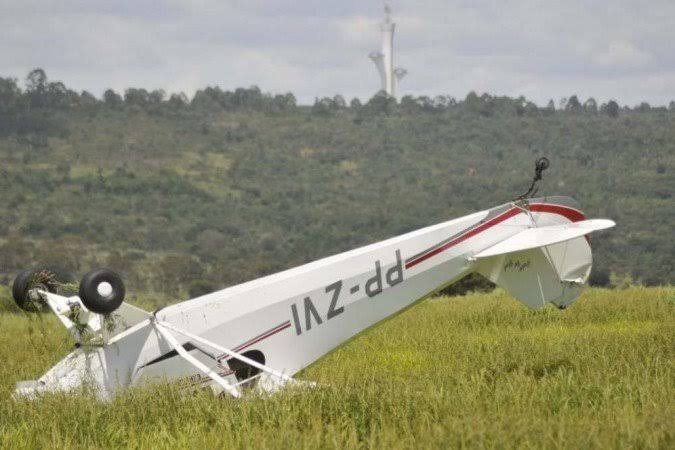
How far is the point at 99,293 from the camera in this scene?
31.2 ft

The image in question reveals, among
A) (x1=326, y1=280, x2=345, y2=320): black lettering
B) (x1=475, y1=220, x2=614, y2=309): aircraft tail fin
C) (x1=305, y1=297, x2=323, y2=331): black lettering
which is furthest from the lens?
(x1=475, y1=220, x2=614, y2=309): aircraft tail fin

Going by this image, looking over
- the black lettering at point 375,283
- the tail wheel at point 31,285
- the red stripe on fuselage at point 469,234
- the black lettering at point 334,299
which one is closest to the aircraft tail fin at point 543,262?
the red stripe on fuselage at point 469,234

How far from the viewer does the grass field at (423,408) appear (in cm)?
716

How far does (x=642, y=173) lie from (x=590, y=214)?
23.8 meters

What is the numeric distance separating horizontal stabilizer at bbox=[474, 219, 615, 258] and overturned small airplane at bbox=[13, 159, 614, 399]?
14 mm

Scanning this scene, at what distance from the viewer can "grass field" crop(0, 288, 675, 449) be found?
7.16 m

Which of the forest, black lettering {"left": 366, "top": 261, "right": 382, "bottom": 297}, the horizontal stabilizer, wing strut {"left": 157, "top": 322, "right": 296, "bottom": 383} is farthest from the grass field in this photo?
the forest

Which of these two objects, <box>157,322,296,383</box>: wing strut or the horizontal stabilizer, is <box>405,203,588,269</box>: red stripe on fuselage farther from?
<box>157,322,296,383</box>: wing strut

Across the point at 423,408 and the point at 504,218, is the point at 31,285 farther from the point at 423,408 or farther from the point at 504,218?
the point at 504,218

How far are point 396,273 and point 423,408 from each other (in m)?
2.89

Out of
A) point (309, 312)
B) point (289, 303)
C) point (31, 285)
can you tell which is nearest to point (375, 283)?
point (309, 312)

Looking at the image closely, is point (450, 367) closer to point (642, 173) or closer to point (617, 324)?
point (617, 324)

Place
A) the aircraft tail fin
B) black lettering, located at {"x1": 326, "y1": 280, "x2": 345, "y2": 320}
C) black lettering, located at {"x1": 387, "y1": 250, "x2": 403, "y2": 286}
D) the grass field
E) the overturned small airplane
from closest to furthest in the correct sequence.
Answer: the grass field, the overturned small airplane, black lettering, located at {"x1": 326, "y1": 280, "x2": 345, "y2": 320}, black lettering, located at {"x1": 387, "y1": 250, "x2": 403, "y2": 286}, the aircraft tail fin

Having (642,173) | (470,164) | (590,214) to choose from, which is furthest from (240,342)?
(470,164)
